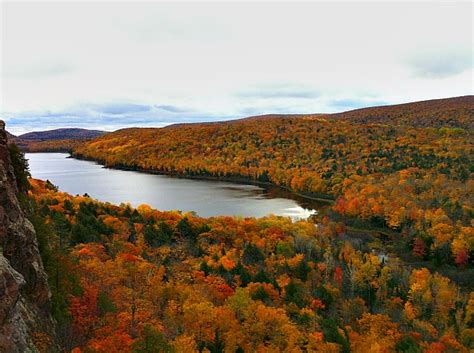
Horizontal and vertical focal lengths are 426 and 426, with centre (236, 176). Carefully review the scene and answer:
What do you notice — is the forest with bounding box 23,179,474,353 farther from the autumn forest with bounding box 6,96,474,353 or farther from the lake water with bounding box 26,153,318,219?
the lake water with bounding box 26,153,318,219

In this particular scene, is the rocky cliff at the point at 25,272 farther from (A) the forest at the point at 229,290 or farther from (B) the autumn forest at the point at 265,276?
(A) the forest at the point at 229,290

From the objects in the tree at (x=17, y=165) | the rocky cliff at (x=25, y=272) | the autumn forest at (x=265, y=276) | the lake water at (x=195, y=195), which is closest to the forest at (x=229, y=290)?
the autumn forest at (x=265, y=276)

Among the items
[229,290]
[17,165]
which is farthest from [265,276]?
[17,165]

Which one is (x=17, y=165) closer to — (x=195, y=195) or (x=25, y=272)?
(x=25, y=272)

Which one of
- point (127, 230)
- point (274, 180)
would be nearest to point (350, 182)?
point (274, 180)

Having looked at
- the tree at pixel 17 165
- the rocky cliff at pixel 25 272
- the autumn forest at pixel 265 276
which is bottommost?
the autumn forest at pixel 265 276

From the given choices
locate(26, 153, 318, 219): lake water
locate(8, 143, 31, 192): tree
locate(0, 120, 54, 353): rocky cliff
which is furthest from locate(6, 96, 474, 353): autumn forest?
locate(26, 153, 318, 219): lake water
